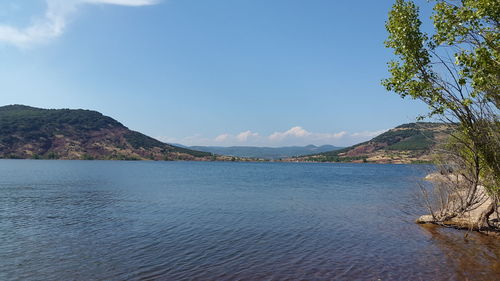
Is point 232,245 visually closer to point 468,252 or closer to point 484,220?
point 468,252

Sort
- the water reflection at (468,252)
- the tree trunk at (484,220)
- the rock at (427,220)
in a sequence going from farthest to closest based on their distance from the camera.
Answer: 1. the rock at (427,220)
2. the tree trunk at (484,220)
3. the water reflection at (468,252)

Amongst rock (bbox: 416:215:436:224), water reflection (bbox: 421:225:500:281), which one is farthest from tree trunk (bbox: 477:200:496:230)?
rock (bbox: 416:215:436:224)

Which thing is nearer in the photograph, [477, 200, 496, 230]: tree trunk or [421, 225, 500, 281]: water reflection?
[421, 225, 500, 281]: water reflection

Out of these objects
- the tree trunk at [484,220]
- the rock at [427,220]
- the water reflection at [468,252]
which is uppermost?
the tree trunk at [484,220]

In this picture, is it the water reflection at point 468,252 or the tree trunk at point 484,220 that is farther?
the tree trunk at point 484,220

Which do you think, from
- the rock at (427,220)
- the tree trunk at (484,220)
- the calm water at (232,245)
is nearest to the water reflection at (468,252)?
the calm water at (232,245)

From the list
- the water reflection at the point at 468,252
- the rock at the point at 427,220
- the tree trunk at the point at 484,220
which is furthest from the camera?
the rock at the point at 427,220

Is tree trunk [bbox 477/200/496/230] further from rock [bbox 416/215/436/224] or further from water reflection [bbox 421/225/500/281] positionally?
rock [bbox 416/215/436/224]

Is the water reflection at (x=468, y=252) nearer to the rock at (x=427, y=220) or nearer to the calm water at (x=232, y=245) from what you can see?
the calm water at (x=232, y=245)

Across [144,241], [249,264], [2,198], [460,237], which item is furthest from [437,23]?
[2,198]

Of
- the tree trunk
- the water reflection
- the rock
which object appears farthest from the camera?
the rock

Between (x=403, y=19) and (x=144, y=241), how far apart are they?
2049cm

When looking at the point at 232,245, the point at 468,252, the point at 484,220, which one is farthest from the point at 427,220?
the point at 232,245

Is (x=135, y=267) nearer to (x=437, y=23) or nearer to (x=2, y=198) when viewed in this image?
(x=437, y=23)
